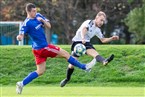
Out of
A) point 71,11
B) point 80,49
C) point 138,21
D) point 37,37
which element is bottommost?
point 138,21

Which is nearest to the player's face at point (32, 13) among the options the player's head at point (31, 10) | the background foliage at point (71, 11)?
the player's head at point (31, 10)

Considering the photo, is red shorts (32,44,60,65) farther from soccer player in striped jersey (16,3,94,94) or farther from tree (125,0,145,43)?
tree (125,0,145,43)

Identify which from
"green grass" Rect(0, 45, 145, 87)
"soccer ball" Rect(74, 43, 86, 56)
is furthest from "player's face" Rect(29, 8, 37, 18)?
"green grass" Rect(0, 45, 145, 87)

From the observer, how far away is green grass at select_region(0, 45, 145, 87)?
68.1ft

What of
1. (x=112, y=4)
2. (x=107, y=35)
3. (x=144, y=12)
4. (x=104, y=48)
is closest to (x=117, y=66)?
(x=104, y=48)

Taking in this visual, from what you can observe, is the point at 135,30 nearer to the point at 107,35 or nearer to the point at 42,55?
the point at 107,35

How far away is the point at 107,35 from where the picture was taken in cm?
5175

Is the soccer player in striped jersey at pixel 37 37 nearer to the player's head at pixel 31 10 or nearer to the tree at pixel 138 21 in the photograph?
the player's head at pixel 31 10

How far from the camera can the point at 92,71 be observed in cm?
2133

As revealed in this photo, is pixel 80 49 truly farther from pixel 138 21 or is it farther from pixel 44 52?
pixel 138 21

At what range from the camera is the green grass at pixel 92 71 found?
68.1 ft

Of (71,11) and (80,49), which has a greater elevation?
(80,49)

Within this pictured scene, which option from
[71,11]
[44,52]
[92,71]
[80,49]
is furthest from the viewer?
[71,11]

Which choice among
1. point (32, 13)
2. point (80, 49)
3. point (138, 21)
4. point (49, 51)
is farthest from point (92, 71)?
point (138, 21)
